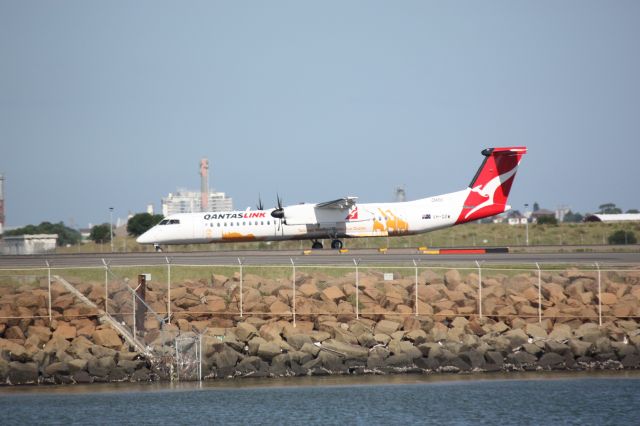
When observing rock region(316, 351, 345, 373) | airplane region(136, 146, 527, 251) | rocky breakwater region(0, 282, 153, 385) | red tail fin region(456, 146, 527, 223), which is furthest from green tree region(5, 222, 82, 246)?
rock region(316, 351, 345, 373)

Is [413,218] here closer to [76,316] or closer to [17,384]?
[76,316]

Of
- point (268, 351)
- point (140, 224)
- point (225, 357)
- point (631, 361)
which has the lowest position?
point (631, 361)

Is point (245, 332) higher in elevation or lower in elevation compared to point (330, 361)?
higher

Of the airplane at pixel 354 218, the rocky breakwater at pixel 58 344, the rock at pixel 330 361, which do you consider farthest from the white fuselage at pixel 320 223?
the rock at pixel 330 361

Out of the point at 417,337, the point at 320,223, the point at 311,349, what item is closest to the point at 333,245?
the point at 320,223

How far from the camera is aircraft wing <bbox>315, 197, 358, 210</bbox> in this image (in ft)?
159

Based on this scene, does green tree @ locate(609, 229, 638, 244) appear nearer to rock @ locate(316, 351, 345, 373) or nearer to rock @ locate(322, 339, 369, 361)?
rock @ locate(322, 339, 369, 361)

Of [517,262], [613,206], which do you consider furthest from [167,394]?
[613,206]

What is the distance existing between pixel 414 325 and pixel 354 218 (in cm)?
2318

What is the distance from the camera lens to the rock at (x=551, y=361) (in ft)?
84.4

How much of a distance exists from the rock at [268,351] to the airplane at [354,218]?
24414 millimetres

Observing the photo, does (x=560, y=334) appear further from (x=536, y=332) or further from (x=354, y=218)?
(x=354, y=218)

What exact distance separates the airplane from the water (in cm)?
2525

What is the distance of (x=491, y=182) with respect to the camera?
50.8m
